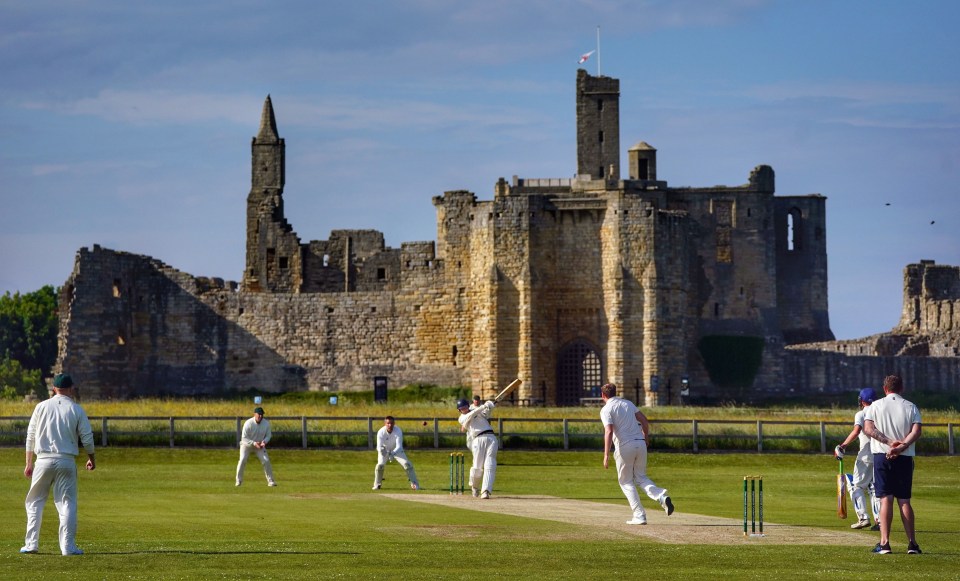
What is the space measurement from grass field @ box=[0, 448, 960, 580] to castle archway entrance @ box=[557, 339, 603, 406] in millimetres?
27473

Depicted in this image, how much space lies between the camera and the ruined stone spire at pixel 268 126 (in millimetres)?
86125

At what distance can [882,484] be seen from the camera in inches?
784

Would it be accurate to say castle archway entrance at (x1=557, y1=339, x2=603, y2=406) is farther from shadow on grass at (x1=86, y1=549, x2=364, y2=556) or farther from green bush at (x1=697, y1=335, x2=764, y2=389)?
shadow on grass at (x1=86, y1=549, x2=364, y2=556)

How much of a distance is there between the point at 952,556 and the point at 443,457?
907 inches

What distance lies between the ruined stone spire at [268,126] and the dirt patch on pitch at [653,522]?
189ft

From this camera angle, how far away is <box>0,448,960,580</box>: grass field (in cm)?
1848

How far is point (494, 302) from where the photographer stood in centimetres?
6538

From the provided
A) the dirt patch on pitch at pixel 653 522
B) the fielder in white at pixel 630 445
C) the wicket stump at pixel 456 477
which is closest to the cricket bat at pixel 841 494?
the dirt patch on pitch at pixel 653 522

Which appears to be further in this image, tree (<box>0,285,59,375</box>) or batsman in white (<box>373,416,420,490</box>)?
tree (<box>0,285,59,375</box>)

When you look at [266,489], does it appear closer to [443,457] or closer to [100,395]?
[443,457]

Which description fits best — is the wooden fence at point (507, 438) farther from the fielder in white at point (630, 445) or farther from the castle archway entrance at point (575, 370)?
the fielder in white at point (630, 445)

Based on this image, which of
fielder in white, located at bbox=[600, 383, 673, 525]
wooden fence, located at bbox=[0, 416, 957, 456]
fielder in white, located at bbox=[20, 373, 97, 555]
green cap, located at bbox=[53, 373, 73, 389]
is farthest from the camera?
wooden fence, located at bbox=[0, 416, 957, 456]

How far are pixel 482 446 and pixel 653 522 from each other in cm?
633

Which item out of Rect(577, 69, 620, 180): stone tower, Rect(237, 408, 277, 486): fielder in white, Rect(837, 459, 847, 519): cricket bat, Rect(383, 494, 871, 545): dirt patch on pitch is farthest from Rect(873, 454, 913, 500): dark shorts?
Rect(577, 69, 620, 180): stone tower
